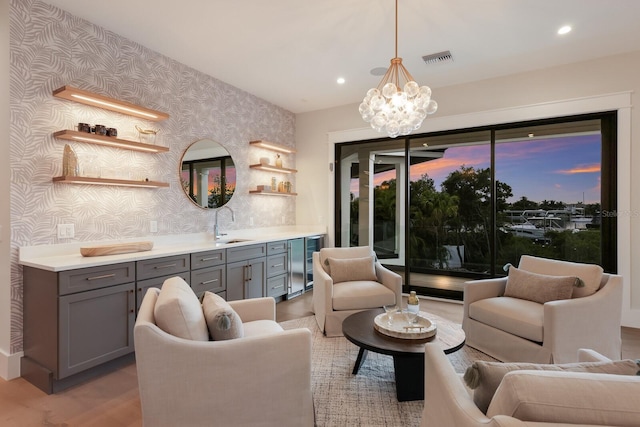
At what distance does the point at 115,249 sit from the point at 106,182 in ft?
2.03

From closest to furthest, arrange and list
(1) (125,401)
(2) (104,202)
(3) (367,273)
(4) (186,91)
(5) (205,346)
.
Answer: (5) (205,346) < (1) (125,401) < (2) (104,202) < (3) (367,273) < (4) (186,91)

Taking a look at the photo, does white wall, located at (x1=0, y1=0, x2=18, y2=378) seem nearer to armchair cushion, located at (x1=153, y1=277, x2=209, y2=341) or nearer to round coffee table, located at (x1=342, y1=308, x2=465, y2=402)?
armchair cushion, located at (x1=153, y1=277, x2=209, y2=341)

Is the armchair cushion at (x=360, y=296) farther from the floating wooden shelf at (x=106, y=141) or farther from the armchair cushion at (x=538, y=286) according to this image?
the floating wooden shelf at (x=106, y=141)

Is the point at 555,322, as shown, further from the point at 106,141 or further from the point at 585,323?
the point at 106,141

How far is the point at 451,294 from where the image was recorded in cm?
458

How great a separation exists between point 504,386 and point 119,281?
266 centimetres

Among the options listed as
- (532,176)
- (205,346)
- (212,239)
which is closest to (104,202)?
(212,239)

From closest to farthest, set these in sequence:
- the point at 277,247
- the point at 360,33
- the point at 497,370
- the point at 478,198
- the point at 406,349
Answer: the point at 497,370 < the point at 406,349 < the point at 360,33 < the point at 277,247 < the point at 478,198

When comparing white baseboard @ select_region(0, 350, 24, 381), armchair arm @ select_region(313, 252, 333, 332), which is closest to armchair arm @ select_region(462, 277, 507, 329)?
armchair arm @ select_region(313, 252, 333, 332)

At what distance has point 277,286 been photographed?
4.33m

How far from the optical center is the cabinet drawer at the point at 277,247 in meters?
4.18

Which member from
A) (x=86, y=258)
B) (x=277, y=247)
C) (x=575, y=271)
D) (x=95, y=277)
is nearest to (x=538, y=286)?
(x=575, y=271)

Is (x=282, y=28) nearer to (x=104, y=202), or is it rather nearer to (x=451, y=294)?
(x=104, y=202)

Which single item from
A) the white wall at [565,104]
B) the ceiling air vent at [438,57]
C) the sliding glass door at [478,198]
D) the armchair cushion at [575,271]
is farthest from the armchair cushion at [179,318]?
the white wall at [565,104]
